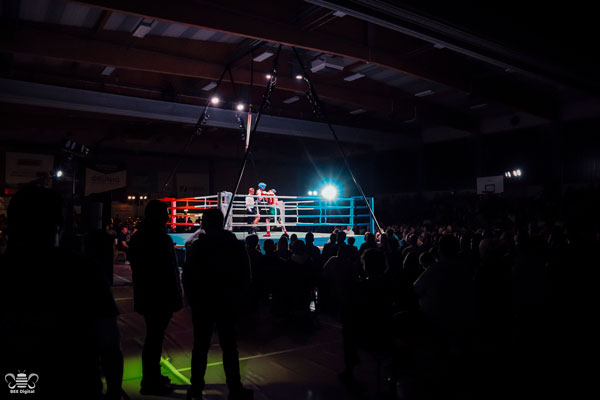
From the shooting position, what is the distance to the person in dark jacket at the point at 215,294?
3105 millimetres

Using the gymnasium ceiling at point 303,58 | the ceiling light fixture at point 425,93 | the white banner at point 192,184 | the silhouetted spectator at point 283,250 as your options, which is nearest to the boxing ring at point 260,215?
the silhouetted spectator at point 283,250

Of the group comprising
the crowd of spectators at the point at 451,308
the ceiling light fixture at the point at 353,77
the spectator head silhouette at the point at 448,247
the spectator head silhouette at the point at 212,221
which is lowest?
the crowd of spectators at the point at 451,308

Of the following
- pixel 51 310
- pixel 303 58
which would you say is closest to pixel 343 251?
pixel 51 310

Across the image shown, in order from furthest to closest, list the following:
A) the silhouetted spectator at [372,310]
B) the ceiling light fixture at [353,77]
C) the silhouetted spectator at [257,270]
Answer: the ceiling light fixture at [353,77] → the silhouetted spectator at [257,270] → the silhouetted spectator at [372,310]

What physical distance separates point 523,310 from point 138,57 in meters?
8.69

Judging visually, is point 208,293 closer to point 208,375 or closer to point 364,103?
point 208,375

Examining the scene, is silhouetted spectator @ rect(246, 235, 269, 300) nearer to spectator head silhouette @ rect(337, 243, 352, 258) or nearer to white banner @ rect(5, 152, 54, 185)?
spectator head silhouette @ rect(337, 243, 352, 258)

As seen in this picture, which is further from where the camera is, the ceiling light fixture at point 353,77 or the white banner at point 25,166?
the white banner at point 25,166

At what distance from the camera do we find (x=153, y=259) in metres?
3.35

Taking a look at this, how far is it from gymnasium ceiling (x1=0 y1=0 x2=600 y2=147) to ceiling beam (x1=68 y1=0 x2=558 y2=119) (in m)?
0.02

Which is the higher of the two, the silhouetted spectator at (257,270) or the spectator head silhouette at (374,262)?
the spectator head silhouette at (374,262)

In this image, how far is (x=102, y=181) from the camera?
18.8m

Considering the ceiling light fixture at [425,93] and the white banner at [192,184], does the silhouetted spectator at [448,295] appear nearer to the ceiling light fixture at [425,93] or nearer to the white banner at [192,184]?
the ceiling light fixture at [425,93]

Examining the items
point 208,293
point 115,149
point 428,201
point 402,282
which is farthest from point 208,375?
point 115,149
